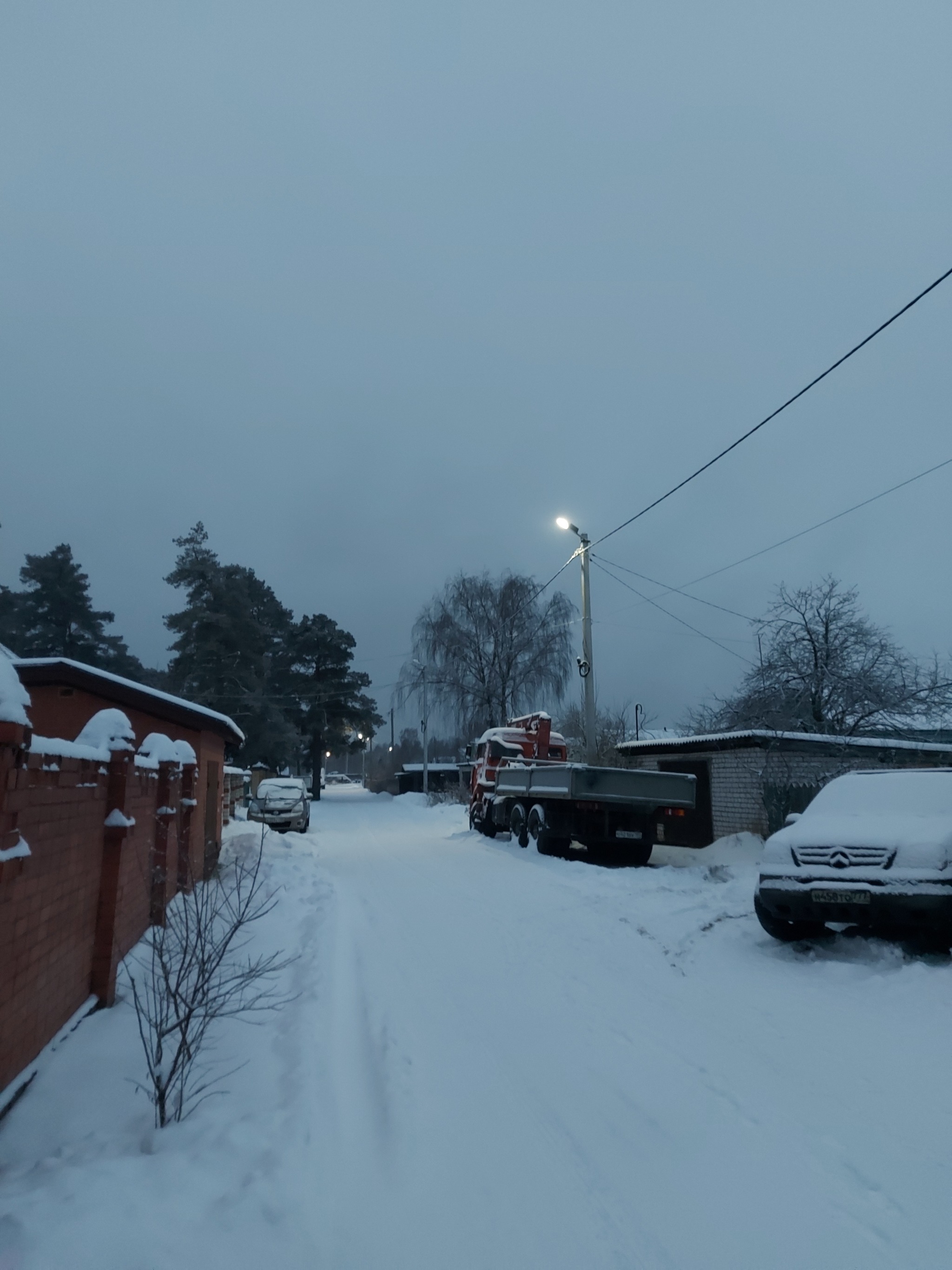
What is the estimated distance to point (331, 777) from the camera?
333 feet

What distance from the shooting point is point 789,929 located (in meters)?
8.05

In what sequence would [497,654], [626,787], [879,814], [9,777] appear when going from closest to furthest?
[9,777] → [879,814] → [626,787] → [497,654]

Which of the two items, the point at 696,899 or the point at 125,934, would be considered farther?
the point at 696,899

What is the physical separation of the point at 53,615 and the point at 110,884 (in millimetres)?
41604

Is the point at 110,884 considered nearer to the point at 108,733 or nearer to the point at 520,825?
the point at 108,733

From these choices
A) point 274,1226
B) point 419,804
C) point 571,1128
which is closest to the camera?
point 274,1226

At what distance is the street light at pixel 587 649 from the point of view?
19.6 metres

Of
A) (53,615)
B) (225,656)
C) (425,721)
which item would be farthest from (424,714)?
(53,615)

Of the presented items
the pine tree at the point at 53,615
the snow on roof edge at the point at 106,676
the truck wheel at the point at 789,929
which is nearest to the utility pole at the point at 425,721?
the pine tree at the point at 53,615

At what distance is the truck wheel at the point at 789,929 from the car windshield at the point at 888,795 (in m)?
1.12

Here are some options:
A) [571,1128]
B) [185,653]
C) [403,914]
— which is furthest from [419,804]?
[571,1128]

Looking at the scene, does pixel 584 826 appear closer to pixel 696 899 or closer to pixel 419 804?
pixel 696 899

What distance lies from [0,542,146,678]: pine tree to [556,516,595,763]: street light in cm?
3060

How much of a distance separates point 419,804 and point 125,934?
121ft
